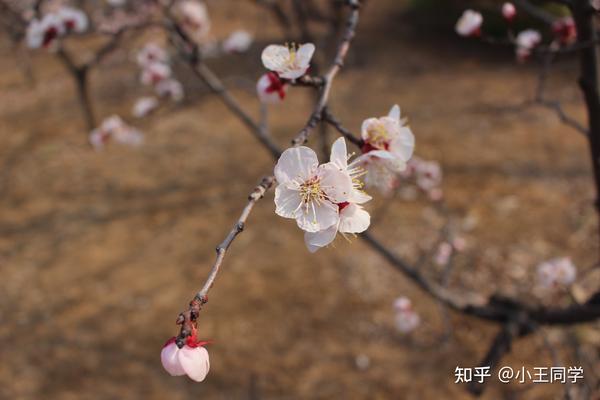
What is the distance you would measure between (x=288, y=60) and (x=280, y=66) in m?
0.03

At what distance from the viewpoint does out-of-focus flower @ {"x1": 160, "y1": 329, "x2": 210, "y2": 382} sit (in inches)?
27.7

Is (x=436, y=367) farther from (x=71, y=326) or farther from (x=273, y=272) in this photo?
(x=71, y=326)

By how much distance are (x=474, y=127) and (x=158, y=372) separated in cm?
317

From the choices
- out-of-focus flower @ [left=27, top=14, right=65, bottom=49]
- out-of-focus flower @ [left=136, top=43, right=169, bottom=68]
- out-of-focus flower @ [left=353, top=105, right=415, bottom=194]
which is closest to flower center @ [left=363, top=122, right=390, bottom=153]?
out-of-focus flower @ [left=353, top=105, right=415, bottom=194]

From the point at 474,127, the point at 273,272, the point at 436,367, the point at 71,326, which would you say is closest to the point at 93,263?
the point at 71,326

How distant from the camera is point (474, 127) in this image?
4277 millimetres

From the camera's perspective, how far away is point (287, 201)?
81 cm

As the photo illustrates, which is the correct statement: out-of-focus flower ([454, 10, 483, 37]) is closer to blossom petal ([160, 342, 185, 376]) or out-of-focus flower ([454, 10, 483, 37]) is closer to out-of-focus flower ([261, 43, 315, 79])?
out-of-focus flower ([261, 43, 315, 79])

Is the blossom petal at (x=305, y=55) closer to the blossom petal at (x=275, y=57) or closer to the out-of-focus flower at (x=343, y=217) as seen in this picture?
the blossom petal at (x=275, y=57)

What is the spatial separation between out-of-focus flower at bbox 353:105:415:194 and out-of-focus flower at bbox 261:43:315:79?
6.2 inches

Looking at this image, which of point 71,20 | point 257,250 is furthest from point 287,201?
point 257,250

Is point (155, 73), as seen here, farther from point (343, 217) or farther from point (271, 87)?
point (343, 217)

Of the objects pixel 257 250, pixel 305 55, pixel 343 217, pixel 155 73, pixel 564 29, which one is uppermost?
pixel 305 55

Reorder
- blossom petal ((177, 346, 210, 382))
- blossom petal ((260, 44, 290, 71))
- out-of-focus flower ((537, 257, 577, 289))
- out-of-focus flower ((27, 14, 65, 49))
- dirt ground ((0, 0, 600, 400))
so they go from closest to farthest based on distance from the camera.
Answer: blossom petal ((177, 346, 210, 382)), blossom petal ((260, 44, 290, 71)), out-of-focus flower ((27, 14, 65, 49)), out-of-focus flower ((537, 257, 577, 289)), dirt ground ((0, 0, 600, 400))
